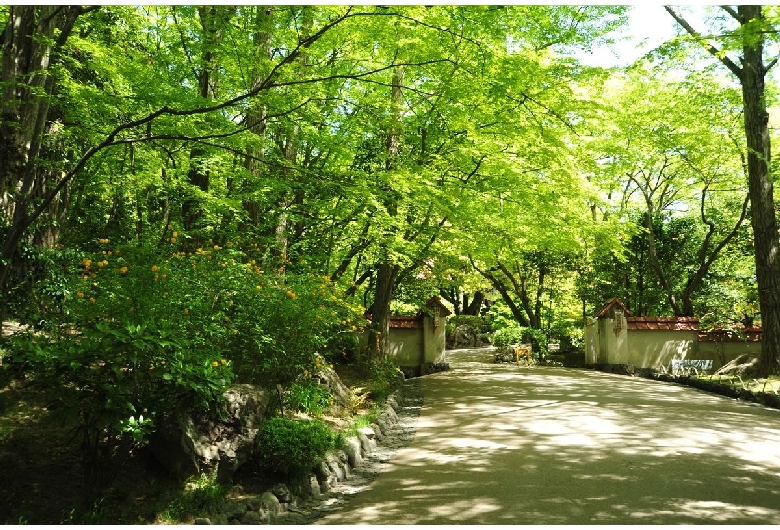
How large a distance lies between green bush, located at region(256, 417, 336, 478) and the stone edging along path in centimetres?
23

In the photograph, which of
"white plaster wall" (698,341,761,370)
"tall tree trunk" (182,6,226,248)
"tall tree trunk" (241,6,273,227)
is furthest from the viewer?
"white plaster wall" (698,341,761,370)

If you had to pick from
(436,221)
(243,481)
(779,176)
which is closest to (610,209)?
(779,176)

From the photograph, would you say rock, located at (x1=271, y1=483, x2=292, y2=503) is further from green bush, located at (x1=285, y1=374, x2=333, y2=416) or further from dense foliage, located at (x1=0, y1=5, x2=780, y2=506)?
green bush, located at (x1=285, y1=374, x2=333, y2=416)

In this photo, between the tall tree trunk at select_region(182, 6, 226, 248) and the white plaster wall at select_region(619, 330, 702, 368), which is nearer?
the tall tree trunk at select_region(182, 6, 226, 248)

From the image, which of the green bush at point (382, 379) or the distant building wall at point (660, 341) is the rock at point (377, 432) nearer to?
the green bush at point (382, 379)

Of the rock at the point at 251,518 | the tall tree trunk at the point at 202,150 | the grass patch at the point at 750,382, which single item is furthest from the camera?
the grass patch at the point at 750,382

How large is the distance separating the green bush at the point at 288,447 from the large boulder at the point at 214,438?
0.39ft

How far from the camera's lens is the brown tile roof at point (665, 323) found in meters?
16.2

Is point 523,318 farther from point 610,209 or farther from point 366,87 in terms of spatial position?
point 366,87

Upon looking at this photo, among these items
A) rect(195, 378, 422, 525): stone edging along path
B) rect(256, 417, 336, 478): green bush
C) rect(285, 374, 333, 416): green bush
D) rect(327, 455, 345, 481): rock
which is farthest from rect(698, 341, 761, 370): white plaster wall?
rect(256, 417, 336, 478): green bush

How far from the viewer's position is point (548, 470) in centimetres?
597

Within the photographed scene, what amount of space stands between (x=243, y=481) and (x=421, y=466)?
6.81ft

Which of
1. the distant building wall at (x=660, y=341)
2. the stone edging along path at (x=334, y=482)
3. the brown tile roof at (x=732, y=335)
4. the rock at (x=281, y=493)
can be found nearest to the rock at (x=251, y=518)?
the stone edging along path at (x=334, y=482)

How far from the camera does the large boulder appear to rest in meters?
4.73
